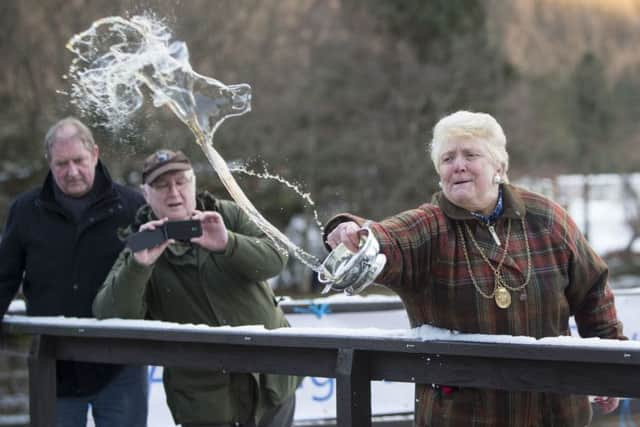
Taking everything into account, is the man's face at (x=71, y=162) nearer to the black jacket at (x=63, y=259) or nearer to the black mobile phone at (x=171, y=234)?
the black jacket at (x=63, y=259)

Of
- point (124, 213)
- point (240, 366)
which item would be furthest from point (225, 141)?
point (240, 366)

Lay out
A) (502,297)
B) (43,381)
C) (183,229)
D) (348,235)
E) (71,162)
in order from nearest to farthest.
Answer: (348,235) → (502,297) → (183,229) → (43,381) → (71,162)

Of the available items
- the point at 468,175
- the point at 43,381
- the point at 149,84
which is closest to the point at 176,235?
the point at 149,84

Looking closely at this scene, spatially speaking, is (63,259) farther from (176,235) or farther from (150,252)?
(176,235)

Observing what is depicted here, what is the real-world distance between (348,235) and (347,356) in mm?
521

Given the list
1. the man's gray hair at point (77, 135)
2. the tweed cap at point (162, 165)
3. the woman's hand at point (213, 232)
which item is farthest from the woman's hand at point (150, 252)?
the man's gray hair at point (77, 135)

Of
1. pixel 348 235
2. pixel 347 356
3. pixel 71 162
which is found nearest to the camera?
pixel 348 235

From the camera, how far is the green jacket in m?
4.26

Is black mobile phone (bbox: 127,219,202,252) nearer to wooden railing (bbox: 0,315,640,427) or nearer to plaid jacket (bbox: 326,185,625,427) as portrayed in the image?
wooden railing (bbox: 0,315,640,427)

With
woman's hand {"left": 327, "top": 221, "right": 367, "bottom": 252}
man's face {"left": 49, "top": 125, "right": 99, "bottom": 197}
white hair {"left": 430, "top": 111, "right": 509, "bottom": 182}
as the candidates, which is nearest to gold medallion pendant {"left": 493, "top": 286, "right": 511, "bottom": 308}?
white hair {"left": 430, "top": 111, "right": 509, "bottom": 182}

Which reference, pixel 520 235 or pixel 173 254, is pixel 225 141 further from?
pixel 520 235

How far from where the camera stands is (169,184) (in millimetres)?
4332

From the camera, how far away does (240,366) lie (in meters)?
3.93

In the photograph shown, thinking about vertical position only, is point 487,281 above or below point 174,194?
→ below
